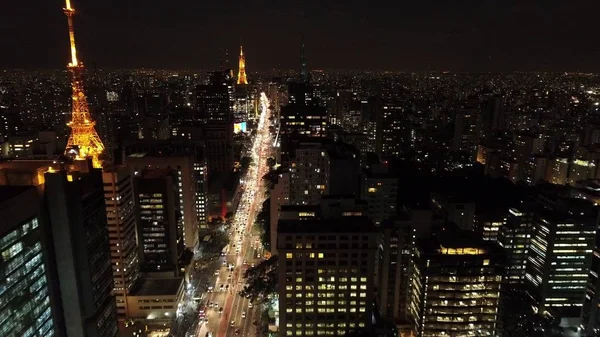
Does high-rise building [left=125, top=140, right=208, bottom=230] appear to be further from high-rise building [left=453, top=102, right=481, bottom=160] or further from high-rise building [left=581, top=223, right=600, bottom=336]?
high-rise building [left=453, top=102, right=481, bottom=160]

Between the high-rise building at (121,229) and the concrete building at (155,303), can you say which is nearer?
the high-rise building at (121,229)

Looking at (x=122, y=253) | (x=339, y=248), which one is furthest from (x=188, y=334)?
(x=339, y=248)

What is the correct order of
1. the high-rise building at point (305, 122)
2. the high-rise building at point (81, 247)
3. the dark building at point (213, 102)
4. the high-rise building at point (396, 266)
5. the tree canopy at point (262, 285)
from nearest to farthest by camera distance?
the high-rise building at point (81, 247)
the high-rise building at point (396, 266)
the tree canopy at point (262, 285)
the high-rise building at point (305, 122)
the dark building at point (213, 102)

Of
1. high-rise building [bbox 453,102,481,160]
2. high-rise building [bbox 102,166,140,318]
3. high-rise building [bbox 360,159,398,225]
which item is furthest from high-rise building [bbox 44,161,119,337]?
high-rise building [bbox 453,102,481,160]

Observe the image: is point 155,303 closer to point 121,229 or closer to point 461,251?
point 121,229

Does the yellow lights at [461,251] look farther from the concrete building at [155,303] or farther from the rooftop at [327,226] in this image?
the concrete building at [155,303]

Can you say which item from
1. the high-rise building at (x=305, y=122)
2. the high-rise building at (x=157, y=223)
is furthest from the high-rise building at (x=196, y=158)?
the high-rise building at (x=305, y=122)

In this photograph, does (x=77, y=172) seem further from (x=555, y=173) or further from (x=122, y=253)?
(x=555, y=173)
